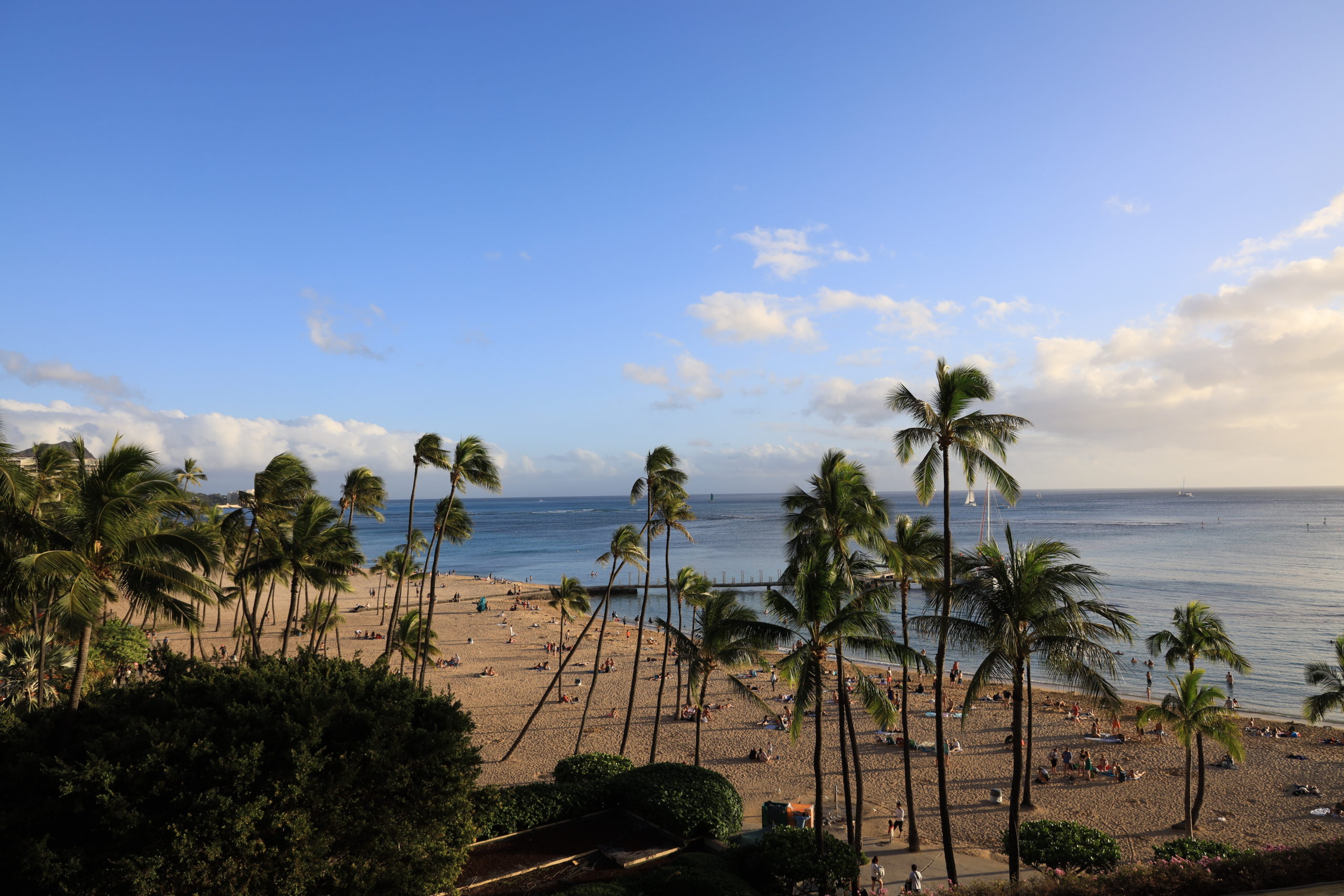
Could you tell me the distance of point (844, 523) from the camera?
18.7 m

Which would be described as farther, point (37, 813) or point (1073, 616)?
point (1073, 616)

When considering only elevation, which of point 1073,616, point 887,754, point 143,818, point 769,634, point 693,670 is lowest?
point 887,754

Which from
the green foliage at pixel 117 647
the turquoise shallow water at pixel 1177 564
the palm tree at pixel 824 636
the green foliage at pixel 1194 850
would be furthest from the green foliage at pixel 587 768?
the turquoise shallow water at pixel 1177 564

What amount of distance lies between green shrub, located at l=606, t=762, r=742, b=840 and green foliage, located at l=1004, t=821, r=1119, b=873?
7240 millimetres

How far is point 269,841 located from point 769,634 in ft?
34.4

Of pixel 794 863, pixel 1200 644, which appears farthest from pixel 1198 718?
pixel 794 863

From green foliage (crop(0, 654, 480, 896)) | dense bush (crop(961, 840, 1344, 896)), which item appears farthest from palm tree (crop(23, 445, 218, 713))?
dense bush (crop(961, 840, 1344, 896))

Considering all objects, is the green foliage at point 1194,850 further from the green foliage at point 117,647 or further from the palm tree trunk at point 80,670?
the green foliage at point 117,647

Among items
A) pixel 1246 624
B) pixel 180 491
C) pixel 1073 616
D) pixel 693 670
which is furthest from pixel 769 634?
pixel 1246 624

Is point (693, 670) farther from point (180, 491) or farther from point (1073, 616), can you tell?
point (180, 491)

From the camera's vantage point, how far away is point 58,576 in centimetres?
1272

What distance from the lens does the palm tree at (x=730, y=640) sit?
16.5 metres

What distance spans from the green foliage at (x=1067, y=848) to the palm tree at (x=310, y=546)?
24738mm

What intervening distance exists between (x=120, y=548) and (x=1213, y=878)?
18.4 metres
